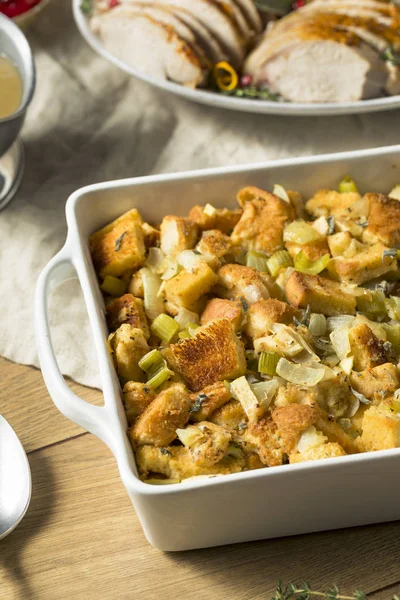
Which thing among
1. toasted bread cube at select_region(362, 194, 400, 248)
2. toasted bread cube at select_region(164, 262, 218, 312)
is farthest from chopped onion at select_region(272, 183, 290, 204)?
toasted bread cube at select_region(164, 262, 218, 312)

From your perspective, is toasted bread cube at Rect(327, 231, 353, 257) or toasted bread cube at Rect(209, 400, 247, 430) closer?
toasted bread cube at Rect(209, 400, 247, 430)

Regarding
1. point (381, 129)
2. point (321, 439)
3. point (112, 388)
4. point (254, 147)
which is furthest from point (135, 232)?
point (381, 129)

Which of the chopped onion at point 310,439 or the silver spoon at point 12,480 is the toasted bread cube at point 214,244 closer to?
the chopped onion at point 310,439

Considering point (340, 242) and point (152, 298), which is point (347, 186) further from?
point (152, 298)

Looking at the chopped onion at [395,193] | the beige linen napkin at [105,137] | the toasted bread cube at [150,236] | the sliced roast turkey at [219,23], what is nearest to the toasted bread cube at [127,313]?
the toasted bread cube at [150,236]

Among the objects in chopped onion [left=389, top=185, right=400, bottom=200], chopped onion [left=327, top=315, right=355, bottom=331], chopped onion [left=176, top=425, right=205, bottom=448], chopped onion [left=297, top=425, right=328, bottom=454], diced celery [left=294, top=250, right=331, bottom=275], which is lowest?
chopped onion [left=389, top=185, right=400, bottom=200]

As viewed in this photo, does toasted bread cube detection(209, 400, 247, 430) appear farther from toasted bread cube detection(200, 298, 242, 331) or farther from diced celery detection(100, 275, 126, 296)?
diced celery detection(100, 275, 126, 296)
